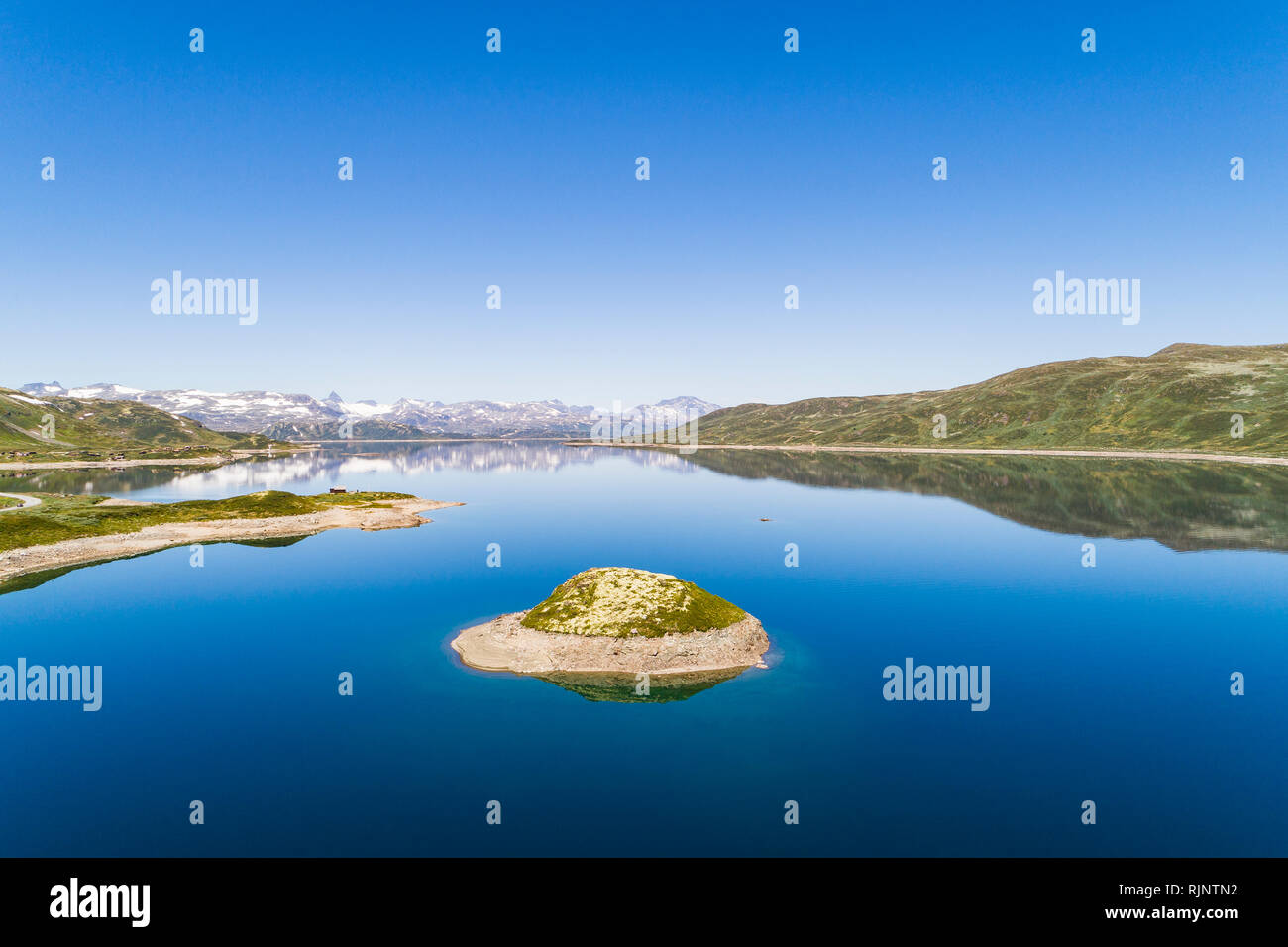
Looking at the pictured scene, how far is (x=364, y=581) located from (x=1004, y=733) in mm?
78069

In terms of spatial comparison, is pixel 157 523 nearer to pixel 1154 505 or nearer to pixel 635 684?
pixel 635 684

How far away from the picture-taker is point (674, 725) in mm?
41438

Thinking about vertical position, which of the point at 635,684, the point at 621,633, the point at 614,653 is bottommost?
the point at 635,684

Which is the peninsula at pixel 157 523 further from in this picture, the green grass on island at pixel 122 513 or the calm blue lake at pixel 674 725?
the calm blue lake at pixel 674 725

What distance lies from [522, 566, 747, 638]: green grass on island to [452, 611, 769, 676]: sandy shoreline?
0.89 meters

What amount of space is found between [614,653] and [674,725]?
11.2m

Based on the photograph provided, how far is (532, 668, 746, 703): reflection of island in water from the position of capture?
46.2 meters

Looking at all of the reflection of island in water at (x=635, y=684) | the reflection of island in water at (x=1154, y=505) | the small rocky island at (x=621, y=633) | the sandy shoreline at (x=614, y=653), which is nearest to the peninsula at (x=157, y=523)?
the small rocky island at (x=621, y=633)

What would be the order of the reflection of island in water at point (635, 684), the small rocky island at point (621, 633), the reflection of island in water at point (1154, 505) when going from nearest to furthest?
the reflection of island in water at point (635, 684) → the small rocky island at point (621, 633) → the reflection of island in water at point (1154, 505)

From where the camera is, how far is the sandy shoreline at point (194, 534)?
301ft
